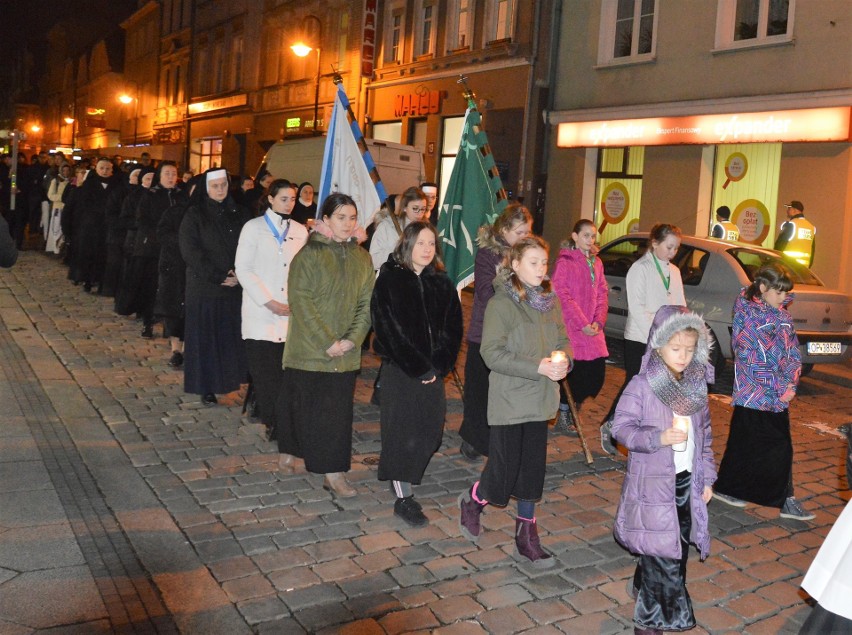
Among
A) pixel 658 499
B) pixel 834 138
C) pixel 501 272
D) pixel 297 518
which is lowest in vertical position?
pixel 297 518

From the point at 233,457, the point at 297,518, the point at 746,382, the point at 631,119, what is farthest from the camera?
the point at 631,119

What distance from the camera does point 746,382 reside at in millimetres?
5984

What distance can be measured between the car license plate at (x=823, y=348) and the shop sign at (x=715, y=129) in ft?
16.4

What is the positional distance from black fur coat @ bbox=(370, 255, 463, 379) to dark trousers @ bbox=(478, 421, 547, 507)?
65 centimetres

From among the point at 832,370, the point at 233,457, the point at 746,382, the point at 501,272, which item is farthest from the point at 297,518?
the point at 832,370

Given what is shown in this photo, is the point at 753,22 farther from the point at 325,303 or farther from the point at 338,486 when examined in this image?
the point at 338,486

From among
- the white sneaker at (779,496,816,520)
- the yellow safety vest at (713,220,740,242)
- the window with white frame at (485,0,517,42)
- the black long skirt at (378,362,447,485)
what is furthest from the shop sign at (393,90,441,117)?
the black long skirt at (378,362,447,485)

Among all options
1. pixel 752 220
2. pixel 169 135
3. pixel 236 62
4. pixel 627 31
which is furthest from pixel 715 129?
pixel 169 135

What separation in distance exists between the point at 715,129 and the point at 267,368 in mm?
12177

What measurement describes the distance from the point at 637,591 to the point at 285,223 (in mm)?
3762

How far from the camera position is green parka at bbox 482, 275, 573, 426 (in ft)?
16.0

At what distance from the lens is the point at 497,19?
888 inches

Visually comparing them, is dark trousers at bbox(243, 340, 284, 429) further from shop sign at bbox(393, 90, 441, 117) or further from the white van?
shop sign at bbox(393, 90, 441, 117)

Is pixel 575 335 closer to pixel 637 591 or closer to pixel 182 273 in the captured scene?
pixel 637 591
